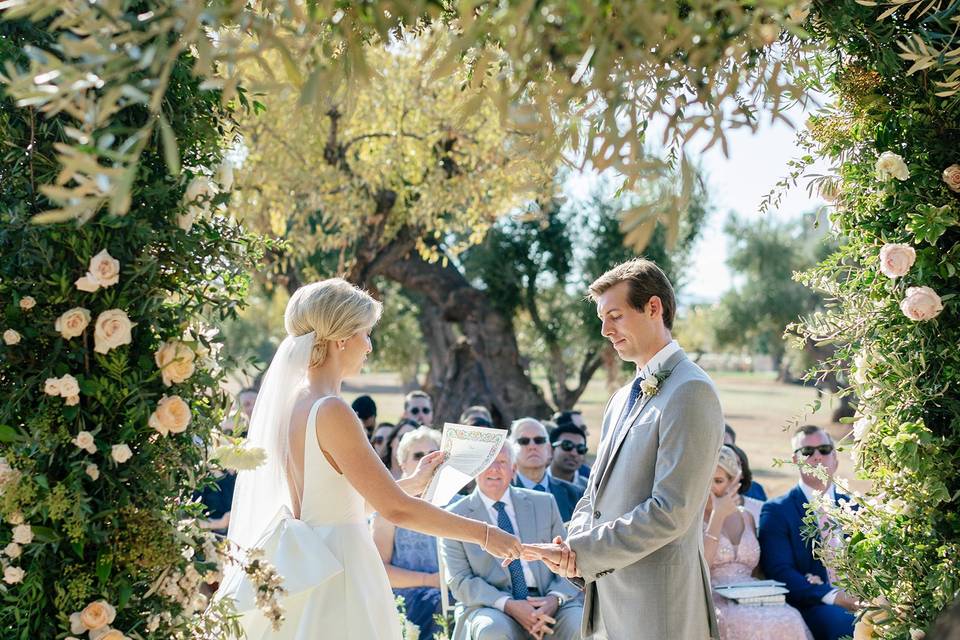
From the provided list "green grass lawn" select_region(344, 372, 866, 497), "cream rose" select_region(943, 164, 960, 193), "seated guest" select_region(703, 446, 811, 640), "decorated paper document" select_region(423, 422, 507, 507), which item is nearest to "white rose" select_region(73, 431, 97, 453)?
"decorated paper document" select_region(423, 422, 507, 507)

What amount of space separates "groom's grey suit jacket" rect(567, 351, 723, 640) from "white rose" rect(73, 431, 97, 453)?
6.05 feet

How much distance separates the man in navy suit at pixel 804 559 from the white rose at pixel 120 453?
14.3 feet

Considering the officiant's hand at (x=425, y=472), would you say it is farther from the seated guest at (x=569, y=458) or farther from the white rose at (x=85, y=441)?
the seated guest at (x=569, y=458)

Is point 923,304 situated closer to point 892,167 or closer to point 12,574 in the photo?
point 892,167

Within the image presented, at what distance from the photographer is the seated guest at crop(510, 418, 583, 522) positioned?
6.89 meters

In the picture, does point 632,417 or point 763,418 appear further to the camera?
point 763,418

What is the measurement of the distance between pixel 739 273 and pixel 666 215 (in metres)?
41.8

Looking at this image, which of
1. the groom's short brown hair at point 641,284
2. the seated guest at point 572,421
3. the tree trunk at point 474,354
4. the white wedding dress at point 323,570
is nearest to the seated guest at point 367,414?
the seated guest at point 572,421

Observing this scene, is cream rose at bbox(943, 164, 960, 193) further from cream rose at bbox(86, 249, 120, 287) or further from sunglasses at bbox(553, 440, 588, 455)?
sunglasses at bbox(553, 440, 588, 455)

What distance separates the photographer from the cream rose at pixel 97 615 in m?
2.72

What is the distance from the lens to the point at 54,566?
9.16ft

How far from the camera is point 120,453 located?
2.76 metres

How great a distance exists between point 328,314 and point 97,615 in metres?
1.51

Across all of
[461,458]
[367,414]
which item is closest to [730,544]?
[461,458]
